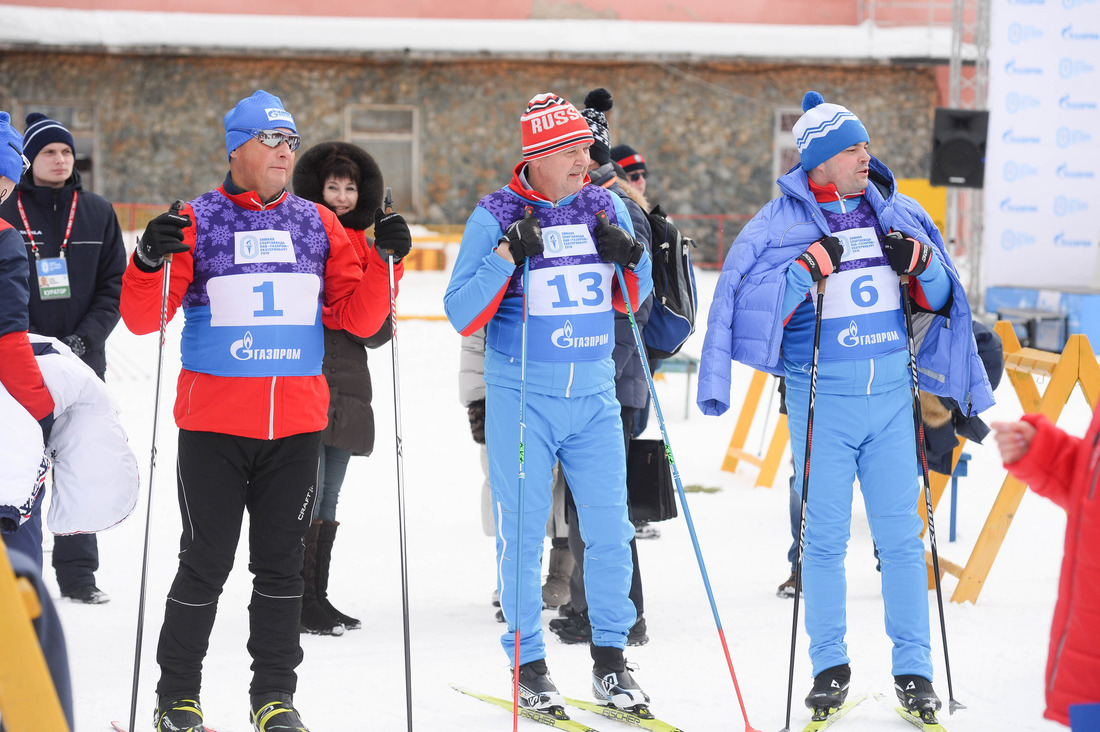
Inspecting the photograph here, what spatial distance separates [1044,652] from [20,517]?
3.37m

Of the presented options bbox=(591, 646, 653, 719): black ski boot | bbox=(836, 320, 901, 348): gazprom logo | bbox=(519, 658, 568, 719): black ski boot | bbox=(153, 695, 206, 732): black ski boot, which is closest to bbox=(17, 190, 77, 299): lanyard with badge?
bbox=(153, 695, 206, 732): black ski boot

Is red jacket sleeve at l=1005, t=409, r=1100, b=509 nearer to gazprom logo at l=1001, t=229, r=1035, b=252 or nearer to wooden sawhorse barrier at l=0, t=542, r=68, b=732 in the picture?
wooden sawhorse barrier at l=0, t=542, r=68, b=732

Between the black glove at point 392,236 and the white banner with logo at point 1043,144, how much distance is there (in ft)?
33.9

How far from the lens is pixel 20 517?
3109 millimetres

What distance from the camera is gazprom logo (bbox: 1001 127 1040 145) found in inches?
480

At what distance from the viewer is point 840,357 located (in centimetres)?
359

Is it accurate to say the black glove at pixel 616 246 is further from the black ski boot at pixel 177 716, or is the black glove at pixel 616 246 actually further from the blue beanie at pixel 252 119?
the black ski boot at pixel 177 716

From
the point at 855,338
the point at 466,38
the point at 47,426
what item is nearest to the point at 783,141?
the point at 466,38

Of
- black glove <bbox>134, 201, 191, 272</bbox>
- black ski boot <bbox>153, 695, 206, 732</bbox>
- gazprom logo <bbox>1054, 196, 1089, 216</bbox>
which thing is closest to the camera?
black glove <bbox>134, 201, 191, 272</bbox>

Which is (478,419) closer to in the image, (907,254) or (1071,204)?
(907,254)

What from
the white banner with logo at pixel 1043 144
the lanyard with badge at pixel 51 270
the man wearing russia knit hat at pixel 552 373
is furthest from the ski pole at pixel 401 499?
the white banner with logo at pixel 1043 144

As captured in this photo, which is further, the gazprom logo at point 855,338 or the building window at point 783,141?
the building window at point 783,141

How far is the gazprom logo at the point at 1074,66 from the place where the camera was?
477 inches

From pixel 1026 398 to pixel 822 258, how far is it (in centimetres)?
196
